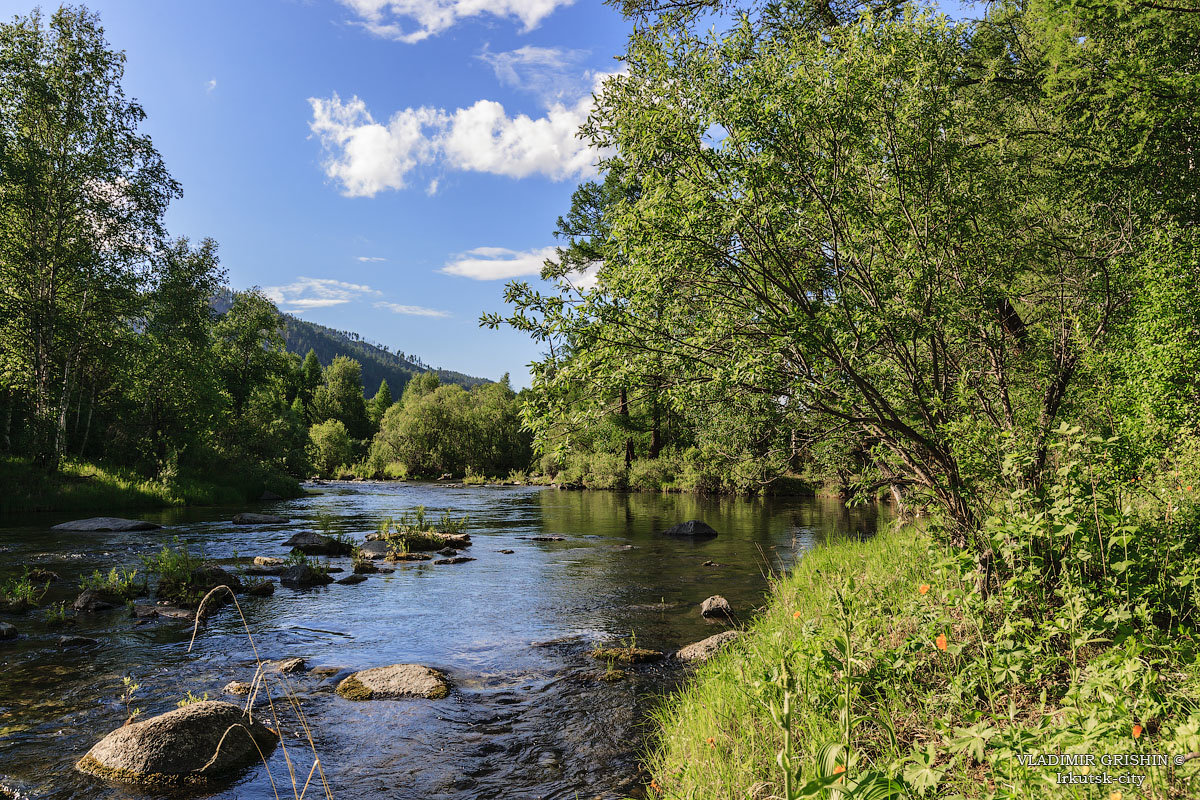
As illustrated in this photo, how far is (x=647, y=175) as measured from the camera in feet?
18.2

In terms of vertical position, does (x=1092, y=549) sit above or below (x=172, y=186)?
below

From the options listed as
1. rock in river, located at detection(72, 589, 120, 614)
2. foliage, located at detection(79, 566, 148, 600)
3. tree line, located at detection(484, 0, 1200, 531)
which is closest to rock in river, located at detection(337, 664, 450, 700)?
tree line, located at detection(484, 0, 1200, 531)

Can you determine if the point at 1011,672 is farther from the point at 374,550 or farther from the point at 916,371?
the point at 374,550

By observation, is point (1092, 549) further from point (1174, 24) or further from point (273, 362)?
point (273, 362)

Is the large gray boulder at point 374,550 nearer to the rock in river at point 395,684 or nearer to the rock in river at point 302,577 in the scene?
the rock in river at point 302,577

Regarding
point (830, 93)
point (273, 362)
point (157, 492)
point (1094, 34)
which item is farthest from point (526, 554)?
point (273, 362)

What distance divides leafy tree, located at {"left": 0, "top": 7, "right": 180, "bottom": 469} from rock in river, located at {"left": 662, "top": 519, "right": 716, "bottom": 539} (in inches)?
899

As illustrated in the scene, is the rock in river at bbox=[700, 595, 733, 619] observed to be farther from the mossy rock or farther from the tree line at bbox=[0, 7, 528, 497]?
the tree line at bbox=[0, 7, 528, 497]

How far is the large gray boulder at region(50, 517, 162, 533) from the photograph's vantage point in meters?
19.5

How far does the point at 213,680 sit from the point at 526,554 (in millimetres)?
10015

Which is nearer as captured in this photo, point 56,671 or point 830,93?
point 830,93

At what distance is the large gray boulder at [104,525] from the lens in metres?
19.5

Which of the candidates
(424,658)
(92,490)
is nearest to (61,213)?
(92,490)

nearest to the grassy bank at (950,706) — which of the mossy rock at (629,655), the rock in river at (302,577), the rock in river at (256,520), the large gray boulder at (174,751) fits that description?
the mossy rock at (629,655)
